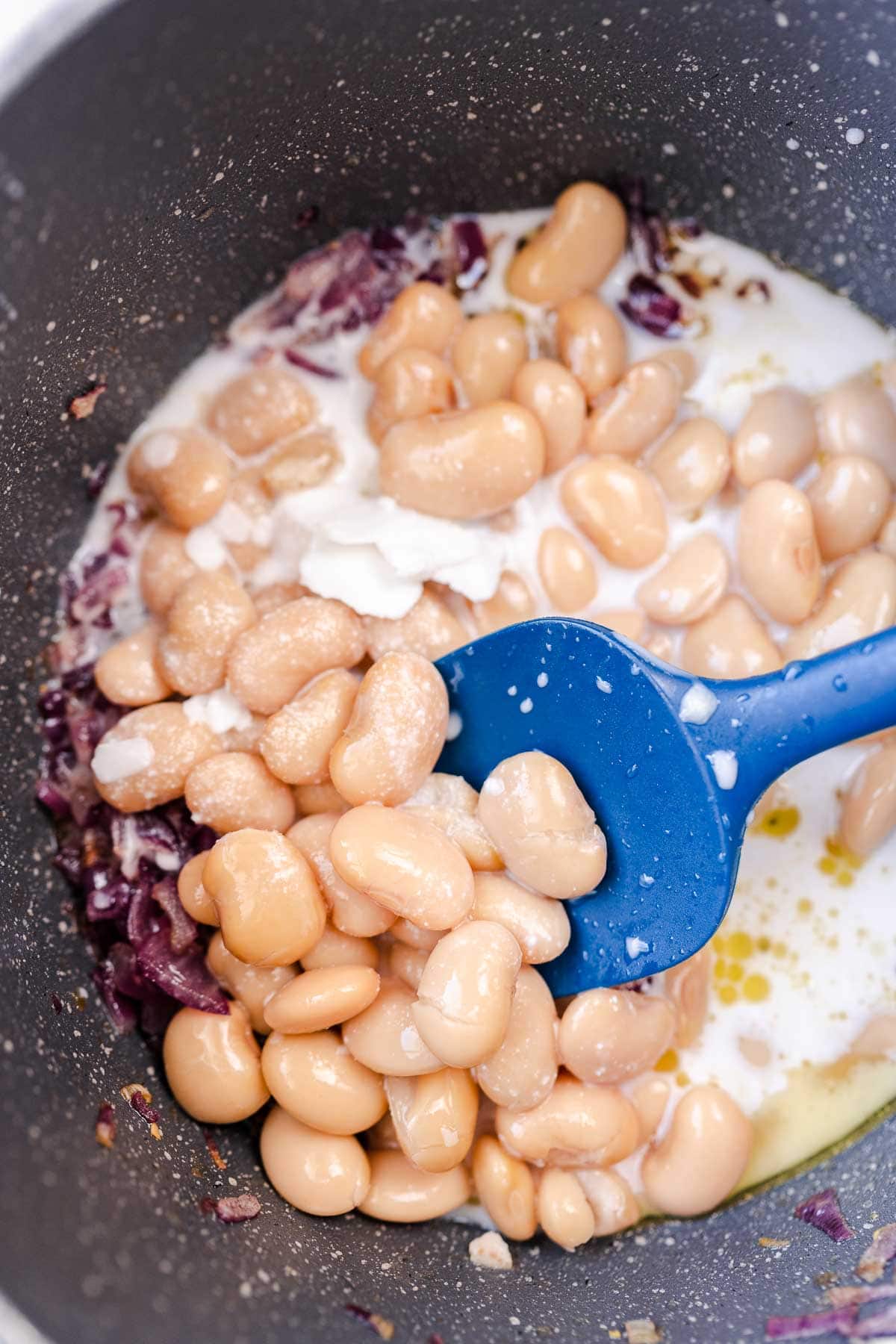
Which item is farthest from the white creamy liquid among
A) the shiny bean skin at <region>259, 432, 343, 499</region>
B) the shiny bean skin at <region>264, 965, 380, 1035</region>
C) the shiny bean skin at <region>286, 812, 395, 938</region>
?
the shiny bean skin at <region>264, 965, 380, 1035</region>

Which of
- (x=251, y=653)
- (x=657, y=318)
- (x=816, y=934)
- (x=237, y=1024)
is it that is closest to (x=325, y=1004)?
(x=237, y=1024)

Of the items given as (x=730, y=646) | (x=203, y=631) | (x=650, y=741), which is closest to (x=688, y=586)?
(x=730, y=646)

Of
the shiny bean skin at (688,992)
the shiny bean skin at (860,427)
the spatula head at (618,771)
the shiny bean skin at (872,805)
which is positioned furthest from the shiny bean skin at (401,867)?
the shiny bean skin at (860,427)

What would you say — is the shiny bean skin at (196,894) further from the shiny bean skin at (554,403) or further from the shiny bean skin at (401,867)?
the shiny bean skin at (554,403)

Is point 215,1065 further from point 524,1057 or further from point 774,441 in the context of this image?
point 774,441

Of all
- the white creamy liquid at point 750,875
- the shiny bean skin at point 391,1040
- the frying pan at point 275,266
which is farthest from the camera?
the white creamy liquid at point 750,875

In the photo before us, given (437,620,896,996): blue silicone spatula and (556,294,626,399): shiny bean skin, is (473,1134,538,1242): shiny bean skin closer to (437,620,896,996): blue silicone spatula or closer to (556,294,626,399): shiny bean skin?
(437,620,896,996): blue silicone spatula

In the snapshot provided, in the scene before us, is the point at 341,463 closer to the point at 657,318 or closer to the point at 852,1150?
the point at 657,318
